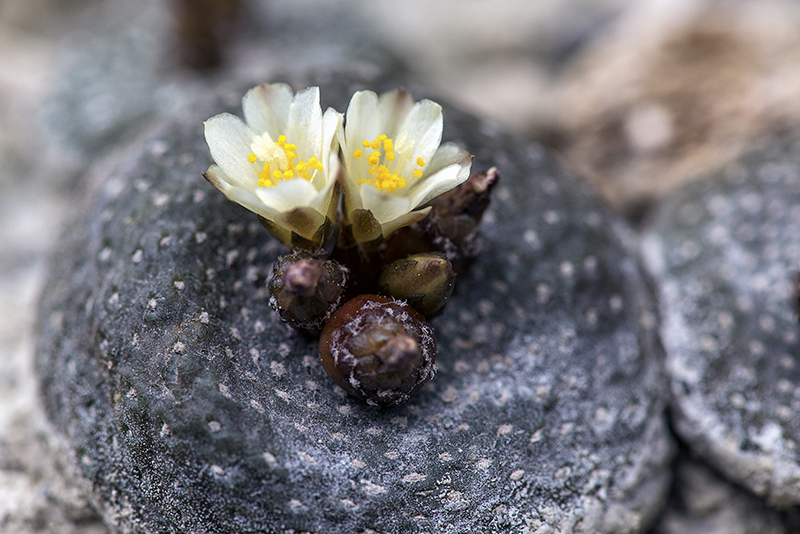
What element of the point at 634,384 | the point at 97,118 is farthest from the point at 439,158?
the point at 97,118

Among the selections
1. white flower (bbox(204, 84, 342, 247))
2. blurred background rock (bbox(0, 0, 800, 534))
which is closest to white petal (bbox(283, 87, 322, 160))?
white flower (bbox(204, 84, 342, 247))

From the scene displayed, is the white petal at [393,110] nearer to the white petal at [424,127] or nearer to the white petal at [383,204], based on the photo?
the white petal at [424,127]

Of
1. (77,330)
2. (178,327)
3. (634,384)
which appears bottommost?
(634,384)

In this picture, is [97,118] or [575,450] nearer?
[575,450]

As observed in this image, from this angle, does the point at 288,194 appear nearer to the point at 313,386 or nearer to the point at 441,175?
the point at 441,175

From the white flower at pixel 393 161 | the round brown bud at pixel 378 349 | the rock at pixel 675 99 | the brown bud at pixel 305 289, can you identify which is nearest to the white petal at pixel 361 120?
the white flower at pixel 393 161

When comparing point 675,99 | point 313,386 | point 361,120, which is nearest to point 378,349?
point 313,386

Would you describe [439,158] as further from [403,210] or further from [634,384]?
→ [634,384]

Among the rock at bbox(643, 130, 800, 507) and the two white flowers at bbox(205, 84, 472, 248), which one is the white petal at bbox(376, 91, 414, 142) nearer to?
the two white flowers at bbox(205, 84, 472, 248)
